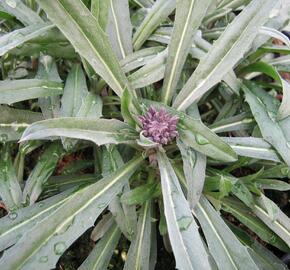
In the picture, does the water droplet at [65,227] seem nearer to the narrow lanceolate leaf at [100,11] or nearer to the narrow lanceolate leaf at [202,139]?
the narrow lanceolate leaf at [202,139]

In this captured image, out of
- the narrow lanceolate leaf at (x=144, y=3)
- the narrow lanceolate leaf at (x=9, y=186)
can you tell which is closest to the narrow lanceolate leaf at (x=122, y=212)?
the narrow lanceolate leaf at (x=9, y=186)

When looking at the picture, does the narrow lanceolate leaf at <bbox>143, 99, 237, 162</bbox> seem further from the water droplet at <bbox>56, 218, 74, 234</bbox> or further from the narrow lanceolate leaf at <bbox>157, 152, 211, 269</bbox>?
the water droplet at <bbox>56, 218, 74, 234</bbox>

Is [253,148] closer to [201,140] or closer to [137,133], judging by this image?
[201,140]

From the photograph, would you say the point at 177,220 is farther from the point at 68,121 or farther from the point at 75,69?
the point at 75,69

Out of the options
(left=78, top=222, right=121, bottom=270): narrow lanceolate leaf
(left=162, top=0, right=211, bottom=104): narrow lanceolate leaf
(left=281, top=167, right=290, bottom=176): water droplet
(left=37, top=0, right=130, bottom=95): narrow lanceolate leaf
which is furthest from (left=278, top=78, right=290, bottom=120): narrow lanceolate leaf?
(left=78, top=222, right=121, bottom=270): narrow lanceolate leaf

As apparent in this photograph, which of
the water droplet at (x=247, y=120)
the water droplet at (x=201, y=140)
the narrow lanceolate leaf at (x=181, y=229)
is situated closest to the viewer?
the narrow lanceolate leaf at (x=181, y=229)

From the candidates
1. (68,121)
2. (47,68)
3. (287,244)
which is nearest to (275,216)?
(287,244)

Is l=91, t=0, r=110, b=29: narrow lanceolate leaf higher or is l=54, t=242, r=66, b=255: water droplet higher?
l=91, t=0, r=110, b=29: narrow lanceolate leaf

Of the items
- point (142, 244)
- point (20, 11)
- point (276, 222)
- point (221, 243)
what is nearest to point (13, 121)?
point (20, 11)
